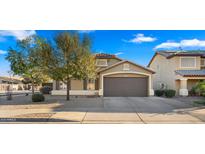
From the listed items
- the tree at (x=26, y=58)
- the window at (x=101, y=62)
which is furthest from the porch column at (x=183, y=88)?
the tree at (x=26, y=58)

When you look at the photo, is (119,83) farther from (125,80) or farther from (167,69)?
(167,69)

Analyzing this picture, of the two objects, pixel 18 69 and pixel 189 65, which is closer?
pixel 18 69

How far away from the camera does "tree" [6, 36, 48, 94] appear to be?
15742 mm

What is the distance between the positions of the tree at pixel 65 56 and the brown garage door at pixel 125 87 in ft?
18.3

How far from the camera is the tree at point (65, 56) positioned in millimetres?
14266

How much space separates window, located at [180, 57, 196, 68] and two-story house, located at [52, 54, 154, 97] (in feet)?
11.7

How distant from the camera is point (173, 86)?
67.6 ft

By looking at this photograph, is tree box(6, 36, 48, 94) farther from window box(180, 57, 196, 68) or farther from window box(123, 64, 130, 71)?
window box(180, 57, 196, 68)

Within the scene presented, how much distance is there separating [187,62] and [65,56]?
13205 millimetres

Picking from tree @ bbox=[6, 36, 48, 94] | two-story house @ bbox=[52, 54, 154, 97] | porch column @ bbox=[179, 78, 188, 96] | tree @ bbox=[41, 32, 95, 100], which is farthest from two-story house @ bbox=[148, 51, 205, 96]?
tree @ bbox=[6, 36, 48, 94]
